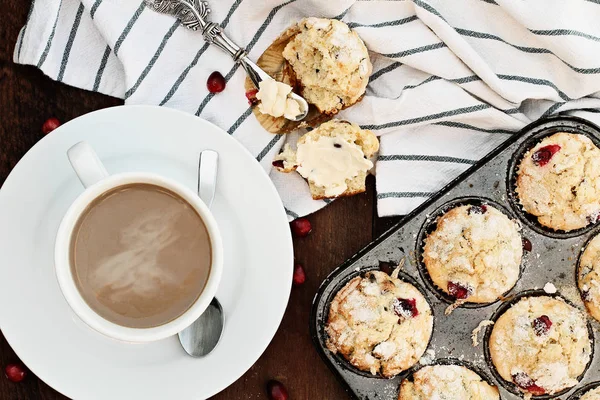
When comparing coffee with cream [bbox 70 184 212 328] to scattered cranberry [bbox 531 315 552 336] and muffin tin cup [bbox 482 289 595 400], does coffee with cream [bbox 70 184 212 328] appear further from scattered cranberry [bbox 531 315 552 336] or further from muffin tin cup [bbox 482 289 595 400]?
scattered cranberry [bbox 531 315 552 336]

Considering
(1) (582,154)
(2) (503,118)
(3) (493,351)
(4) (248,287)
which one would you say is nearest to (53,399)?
(4) (248,287)

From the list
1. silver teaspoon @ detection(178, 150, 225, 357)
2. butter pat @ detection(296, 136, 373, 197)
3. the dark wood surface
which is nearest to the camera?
silver teaspoon @ detection(178, 150, 225, 357)

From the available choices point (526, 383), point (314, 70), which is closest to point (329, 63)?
point (314, 70)

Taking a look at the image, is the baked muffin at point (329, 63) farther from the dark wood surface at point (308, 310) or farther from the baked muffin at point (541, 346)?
the baked muffin at point (541, 346)

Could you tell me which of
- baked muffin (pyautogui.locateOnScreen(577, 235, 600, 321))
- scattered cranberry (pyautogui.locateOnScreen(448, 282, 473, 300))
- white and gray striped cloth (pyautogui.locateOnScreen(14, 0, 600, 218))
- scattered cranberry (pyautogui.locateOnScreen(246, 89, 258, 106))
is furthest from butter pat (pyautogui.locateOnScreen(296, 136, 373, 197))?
baked muffin (pyautogui.locateOnScreen(577, 235, 600, 321))

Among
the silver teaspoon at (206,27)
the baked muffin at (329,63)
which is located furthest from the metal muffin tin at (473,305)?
the silver teaspoon at (206,27)

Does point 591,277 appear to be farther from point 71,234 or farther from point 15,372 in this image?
point 15,372
